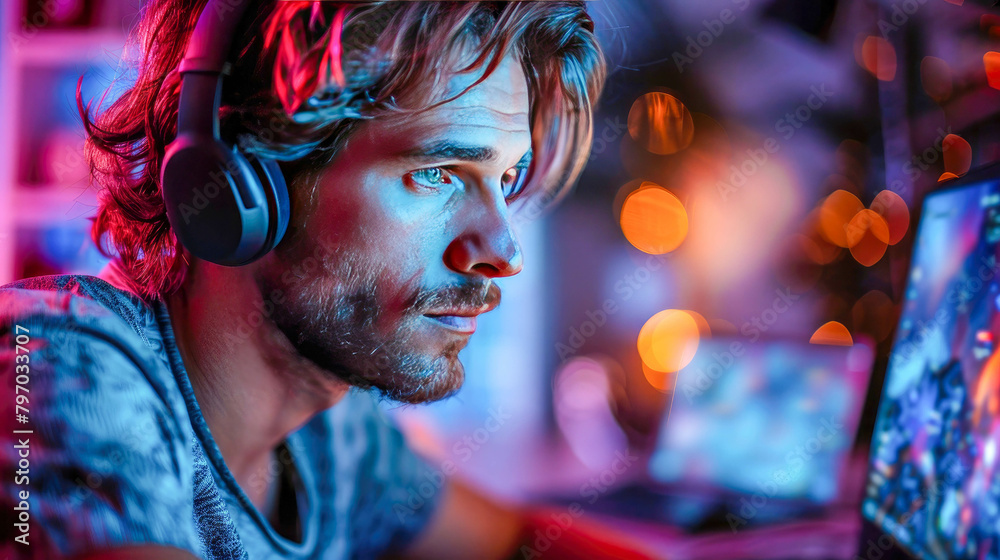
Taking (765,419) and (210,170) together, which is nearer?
(210,170)

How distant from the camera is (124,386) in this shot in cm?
51

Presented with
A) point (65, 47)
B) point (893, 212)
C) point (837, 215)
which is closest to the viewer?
point (65, 47)

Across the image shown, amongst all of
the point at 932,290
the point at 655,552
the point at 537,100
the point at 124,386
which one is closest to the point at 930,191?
the point at 932,290

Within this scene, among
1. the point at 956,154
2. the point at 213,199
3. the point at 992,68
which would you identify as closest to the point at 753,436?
the point at 956,154

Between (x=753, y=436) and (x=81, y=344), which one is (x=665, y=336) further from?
(x=81, y=344)

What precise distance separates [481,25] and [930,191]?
2.04ft

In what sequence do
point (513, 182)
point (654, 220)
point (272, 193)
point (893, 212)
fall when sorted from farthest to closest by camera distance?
point (654, 220) < point (893, 212) < point (513, 182) < point (272, 193)

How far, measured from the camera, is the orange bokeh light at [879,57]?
4.31ft

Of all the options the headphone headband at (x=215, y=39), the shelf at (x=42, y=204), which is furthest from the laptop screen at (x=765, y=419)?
the shelf at (x=42, y=204)

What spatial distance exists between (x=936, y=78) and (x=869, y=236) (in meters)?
0.41

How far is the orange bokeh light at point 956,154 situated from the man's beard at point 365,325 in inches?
41.7

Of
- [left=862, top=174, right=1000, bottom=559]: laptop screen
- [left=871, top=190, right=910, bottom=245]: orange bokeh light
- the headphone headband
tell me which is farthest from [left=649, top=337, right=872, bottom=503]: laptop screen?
the headphone headband

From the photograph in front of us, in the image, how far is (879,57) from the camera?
134cm

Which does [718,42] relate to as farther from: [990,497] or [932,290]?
[990,497]
